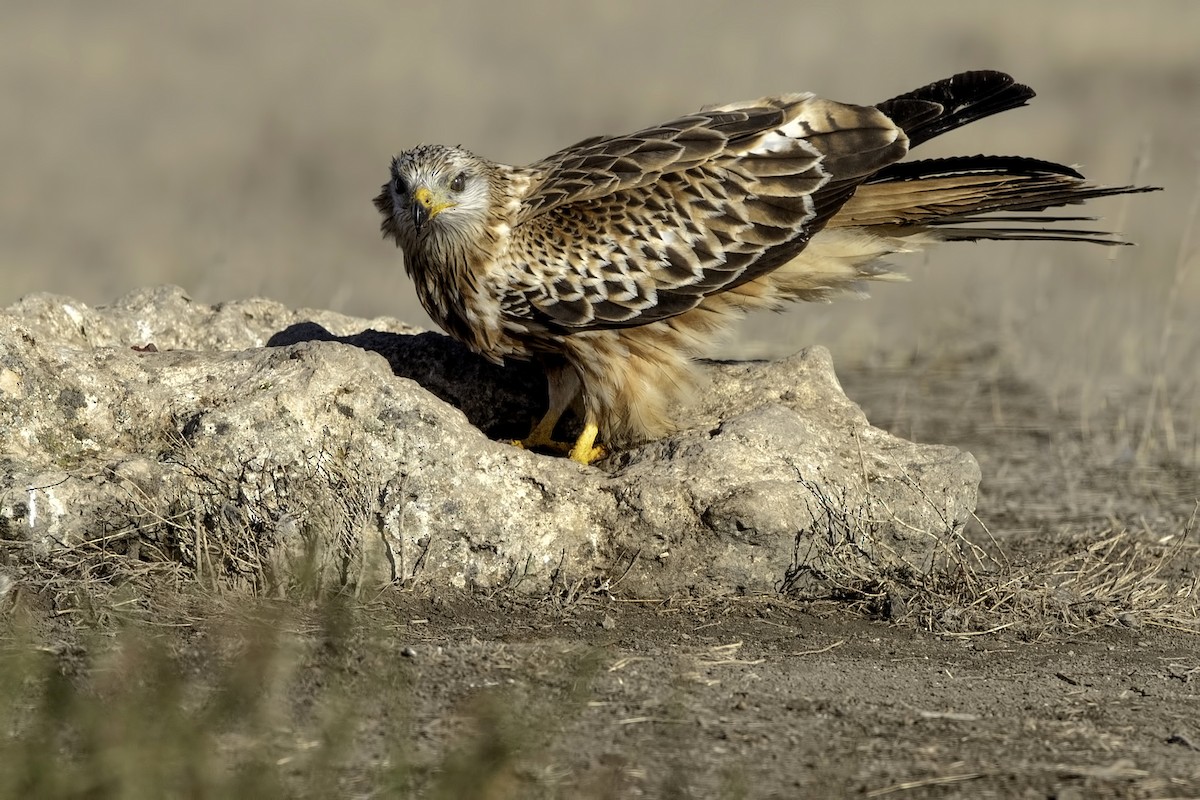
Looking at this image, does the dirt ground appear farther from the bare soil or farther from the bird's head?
the bird's head

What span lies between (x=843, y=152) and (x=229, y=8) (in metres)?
19.7

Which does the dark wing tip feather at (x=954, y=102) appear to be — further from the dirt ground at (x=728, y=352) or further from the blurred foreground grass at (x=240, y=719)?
the blurred foreground grass at (x=240, y=719)

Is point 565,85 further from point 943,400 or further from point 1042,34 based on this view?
point 943,400

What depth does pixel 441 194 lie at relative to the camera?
20.4 feet

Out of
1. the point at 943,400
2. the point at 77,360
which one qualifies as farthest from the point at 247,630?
the point at 943,400

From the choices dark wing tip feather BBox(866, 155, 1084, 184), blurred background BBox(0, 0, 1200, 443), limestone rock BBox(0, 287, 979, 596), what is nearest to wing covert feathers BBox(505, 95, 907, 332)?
dark wing tip feather BBox(866, 155, 1084, 184)

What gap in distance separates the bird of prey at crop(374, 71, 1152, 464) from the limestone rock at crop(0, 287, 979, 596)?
0.62 m

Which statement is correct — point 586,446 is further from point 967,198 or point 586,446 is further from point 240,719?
point 240,719

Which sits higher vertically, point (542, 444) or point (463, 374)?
point (463, 374)

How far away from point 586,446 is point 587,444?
0.03 feet

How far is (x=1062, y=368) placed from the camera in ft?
34.6

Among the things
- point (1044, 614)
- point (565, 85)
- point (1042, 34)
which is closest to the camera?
point (1044, 614)

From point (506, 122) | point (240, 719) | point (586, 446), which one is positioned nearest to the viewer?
point (240, 719)

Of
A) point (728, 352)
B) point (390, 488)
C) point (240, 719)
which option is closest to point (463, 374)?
point (390, 488)
